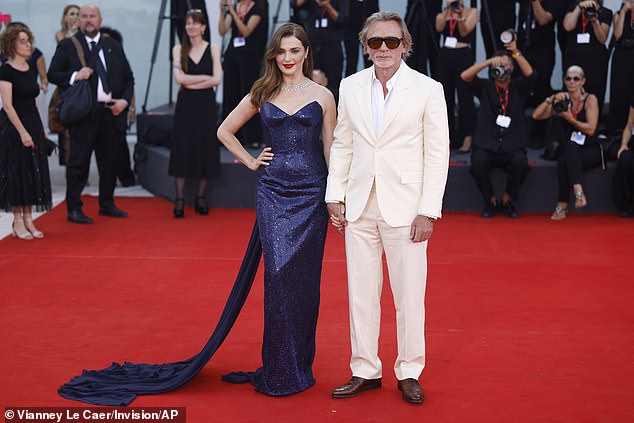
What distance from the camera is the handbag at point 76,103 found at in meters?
7.63

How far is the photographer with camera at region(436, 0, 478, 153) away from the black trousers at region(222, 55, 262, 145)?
165cm

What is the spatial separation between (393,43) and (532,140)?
593 centimetres

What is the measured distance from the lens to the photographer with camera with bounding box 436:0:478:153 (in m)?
8.66

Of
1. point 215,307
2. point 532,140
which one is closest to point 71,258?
point 215,307

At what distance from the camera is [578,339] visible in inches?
188

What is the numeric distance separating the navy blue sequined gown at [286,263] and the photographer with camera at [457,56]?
193 inches

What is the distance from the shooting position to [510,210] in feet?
26.6

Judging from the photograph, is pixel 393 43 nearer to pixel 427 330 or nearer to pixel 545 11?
pixel 427 330

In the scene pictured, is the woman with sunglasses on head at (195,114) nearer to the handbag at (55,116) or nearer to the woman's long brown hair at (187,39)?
the woman's long brown hair at (187,39)

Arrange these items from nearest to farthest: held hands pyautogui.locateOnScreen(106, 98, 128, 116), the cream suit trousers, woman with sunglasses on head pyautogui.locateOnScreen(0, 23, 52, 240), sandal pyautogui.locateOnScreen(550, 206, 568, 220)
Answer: the cream suit trousers, woman with sunglasses on head pyautogui.locateOnScreen(0, 23, 52, 240), held hands pyautogui.locateOnScreen(106, 98, 128, 116), sandal pyautogui.locateOnScreen(550, 206, 568, 220)

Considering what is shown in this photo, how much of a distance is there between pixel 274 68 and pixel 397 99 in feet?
1.94

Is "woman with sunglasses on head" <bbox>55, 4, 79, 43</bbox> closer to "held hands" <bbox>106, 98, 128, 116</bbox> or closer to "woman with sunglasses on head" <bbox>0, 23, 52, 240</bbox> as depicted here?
"held hands" <bbox>106, 98, 128, 116</bbox>

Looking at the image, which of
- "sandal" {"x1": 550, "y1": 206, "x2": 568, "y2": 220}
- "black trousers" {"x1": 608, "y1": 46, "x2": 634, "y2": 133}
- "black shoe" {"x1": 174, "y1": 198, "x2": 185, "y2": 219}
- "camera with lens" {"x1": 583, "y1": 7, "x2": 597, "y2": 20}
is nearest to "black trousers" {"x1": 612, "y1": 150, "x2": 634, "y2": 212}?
"sandal" {"x1": 550, "y1": 206, "x2": 568, "y2": 220}

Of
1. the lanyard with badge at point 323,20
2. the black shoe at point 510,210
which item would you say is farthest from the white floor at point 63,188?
the black shoe at point 510,210
